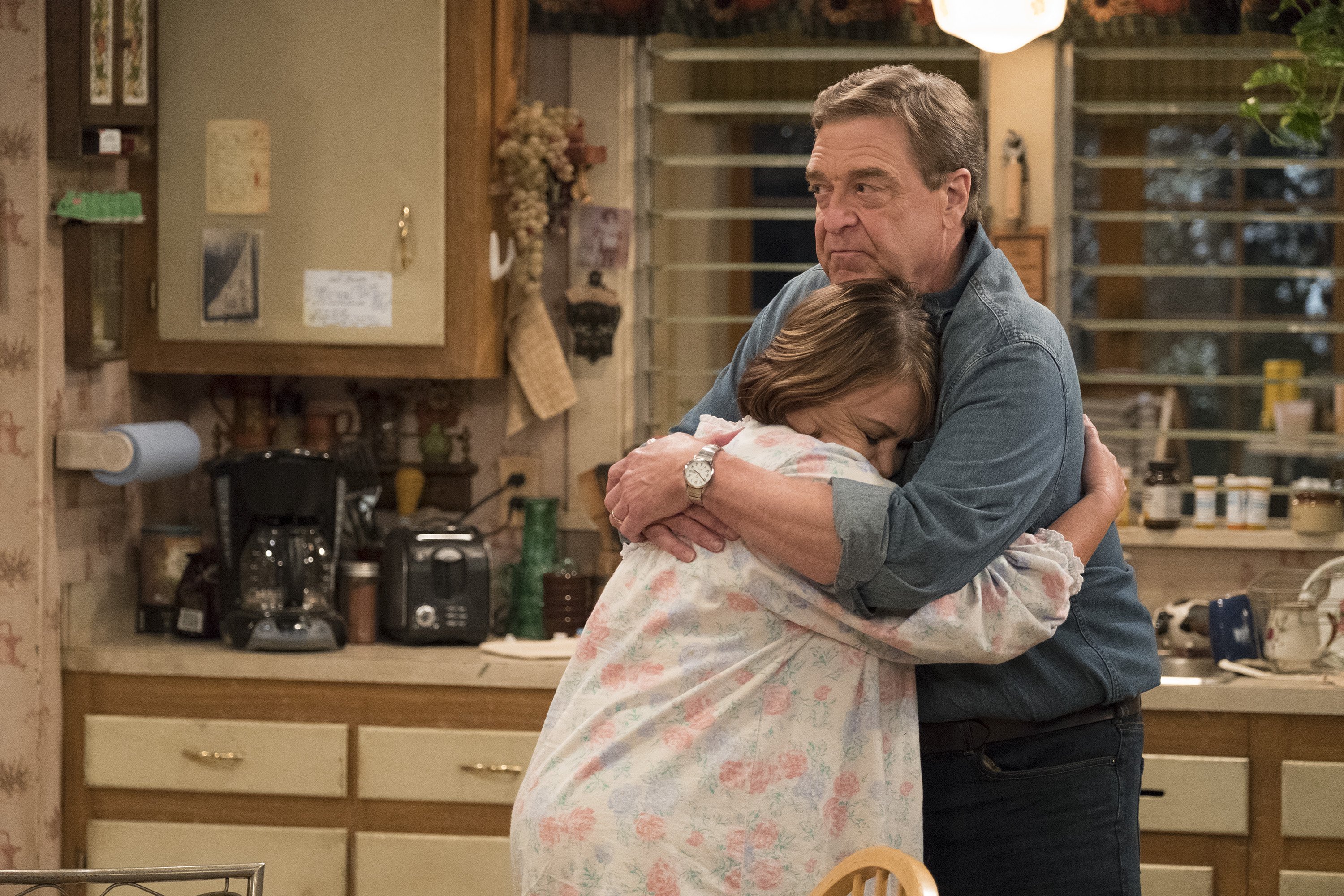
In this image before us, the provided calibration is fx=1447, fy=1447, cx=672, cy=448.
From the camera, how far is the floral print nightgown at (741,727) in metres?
1.40

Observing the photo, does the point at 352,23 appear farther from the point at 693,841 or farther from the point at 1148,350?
the point at 1148,350

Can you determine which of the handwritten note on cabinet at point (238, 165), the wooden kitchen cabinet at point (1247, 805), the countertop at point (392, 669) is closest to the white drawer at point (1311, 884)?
the wooden kitchen cabinet at point (1247, 805)

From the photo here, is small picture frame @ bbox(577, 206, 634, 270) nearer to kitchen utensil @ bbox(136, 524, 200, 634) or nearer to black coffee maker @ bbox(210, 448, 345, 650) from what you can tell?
black coffee maker @ bbox(210, 448, 345, 650)

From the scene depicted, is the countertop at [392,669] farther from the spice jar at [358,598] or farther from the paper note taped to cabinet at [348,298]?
the paper note taped to cabinet at [348,298]

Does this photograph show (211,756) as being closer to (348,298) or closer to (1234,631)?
(348,298)

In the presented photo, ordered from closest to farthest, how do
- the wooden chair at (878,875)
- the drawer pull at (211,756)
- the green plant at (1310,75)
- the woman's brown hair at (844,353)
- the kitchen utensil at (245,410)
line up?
the wooden chair at (878,875), the woman's brown hair at (844,353), the green plant at (1310,75), the drawer pull at (211,756), the kitchen utensil at (245,410)

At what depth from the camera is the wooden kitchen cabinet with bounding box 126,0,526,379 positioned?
3.14 meters

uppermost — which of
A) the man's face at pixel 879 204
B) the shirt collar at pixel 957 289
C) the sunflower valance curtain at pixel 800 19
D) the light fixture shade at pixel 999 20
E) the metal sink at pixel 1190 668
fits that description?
the sunflower valance curtain at pixel 800 19

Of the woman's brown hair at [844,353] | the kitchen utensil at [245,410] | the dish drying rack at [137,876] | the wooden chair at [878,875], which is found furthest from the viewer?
the kitchen utensil at [245,410]

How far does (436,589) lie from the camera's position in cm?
317

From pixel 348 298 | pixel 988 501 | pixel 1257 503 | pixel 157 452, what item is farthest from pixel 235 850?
pixel 1257 503

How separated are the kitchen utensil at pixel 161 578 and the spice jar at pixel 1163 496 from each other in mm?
2187

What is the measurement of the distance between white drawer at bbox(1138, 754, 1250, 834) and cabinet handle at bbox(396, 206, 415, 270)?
1854 millimetres

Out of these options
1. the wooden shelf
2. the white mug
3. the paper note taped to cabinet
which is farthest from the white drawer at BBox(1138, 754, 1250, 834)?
the paper note taped to cabinet
